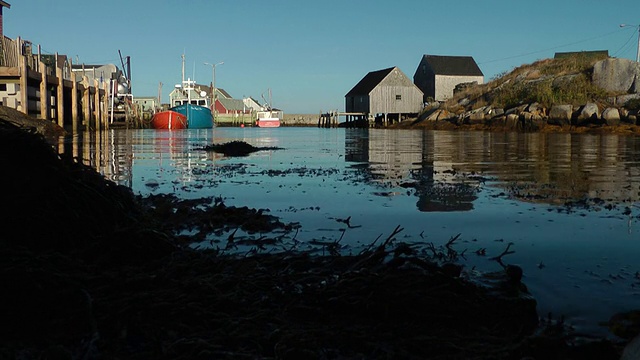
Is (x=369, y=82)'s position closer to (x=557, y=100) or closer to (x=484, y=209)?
(x=557, y=100)

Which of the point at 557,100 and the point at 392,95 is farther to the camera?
the point at 392,95

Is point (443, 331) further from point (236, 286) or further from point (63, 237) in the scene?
point (63, 237)

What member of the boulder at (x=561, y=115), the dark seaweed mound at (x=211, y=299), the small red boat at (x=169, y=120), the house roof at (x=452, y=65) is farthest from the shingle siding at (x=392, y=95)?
the dark seaweed mound at (x=211, y=299)

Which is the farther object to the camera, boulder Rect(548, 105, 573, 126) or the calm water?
boulder Rect(548, 105, 573, 126)

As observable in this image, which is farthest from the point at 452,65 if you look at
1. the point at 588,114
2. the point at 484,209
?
the point at 484,209

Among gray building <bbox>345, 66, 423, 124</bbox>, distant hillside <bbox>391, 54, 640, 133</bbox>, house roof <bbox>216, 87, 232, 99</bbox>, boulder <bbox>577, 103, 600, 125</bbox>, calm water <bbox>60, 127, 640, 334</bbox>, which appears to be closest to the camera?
calm water <bbox>60, 127, 640, 334</bbox>

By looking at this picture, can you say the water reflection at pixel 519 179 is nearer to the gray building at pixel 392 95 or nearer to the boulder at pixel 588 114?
the boulder at pixel 588 114

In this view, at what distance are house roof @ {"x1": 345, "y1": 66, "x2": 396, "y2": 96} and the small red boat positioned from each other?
29921 millimetres

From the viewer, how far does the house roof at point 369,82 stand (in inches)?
3094

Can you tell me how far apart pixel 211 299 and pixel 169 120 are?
Answer: 56.4 m

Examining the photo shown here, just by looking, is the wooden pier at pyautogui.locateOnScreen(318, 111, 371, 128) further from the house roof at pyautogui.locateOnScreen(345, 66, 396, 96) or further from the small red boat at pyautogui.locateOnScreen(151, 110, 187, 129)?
the small red boat at pyautogui.locateOnScreen(151, 110, 187, 129)

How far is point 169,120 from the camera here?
56.9 meters

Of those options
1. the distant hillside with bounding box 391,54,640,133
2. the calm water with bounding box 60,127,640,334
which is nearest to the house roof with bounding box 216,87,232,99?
the distant hillside with bounding box 391,54,640,133

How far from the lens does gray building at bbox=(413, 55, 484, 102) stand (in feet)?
260
